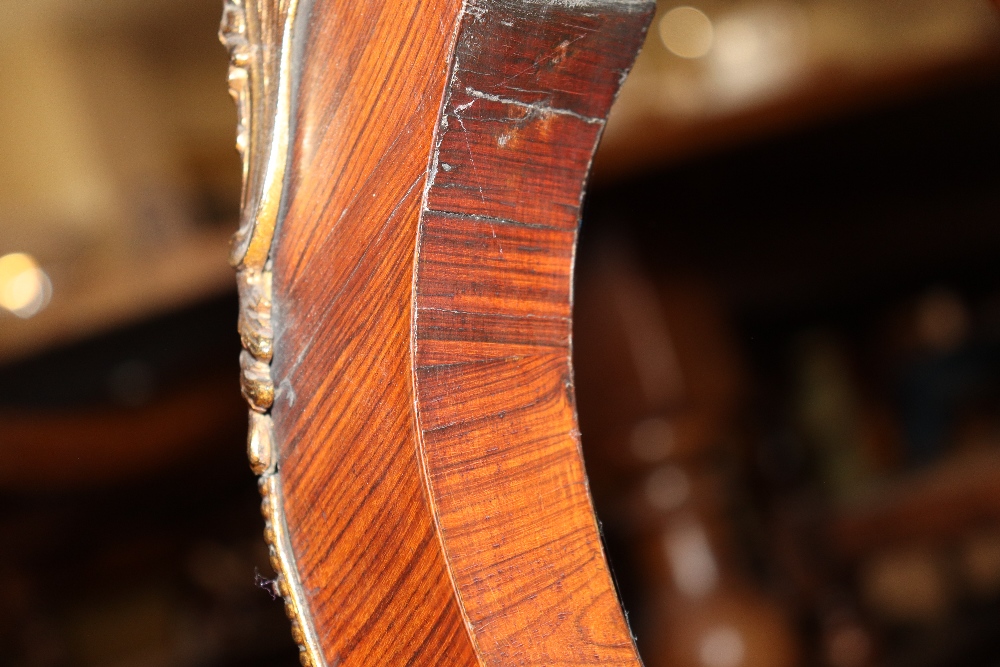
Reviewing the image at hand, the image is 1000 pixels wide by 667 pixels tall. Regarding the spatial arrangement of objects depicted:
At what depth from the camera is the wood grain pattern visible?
0.55 feet

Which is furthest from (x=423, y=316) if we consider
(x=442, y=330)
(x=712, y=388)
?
(x=712, y=388)

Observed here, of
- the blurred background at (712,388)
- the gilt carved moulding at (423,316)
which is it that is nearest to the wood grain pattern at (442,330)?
the gilt carved moulding at (423,316)

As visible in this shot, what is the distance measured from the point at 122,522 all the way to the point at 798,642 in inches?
31.8

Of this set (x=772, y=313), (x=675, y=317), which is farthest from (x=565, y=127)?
(x=772, y=313)

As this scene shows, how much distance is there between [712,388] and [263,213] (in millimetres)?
834

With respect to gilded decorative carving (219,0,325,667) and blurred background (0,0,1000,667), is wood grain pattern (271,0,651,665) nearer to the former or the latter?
gilded decorative carving (219,0,325,667)

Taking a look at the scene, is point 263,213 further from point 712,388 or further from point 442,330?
point 712,388

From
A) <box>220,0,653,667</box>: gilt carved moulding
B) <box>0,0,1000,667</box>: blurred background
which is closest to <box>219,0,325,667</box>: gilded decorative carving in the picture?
<box>220,0,653,667</box>: gilt carved moulding

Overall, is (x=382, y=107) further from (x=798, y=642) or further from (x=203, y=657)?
(x=203, y=657)

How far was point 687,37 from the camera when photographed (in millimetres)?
1871

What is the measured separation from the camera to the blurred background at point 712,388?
928mm

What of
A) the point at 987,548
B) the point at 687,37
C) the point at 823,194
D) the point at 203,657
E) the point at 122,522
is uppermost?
the point at 687,37

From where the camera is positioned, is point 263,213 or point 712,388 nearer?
point 263,213

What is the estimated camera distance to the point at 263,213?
0.20m
